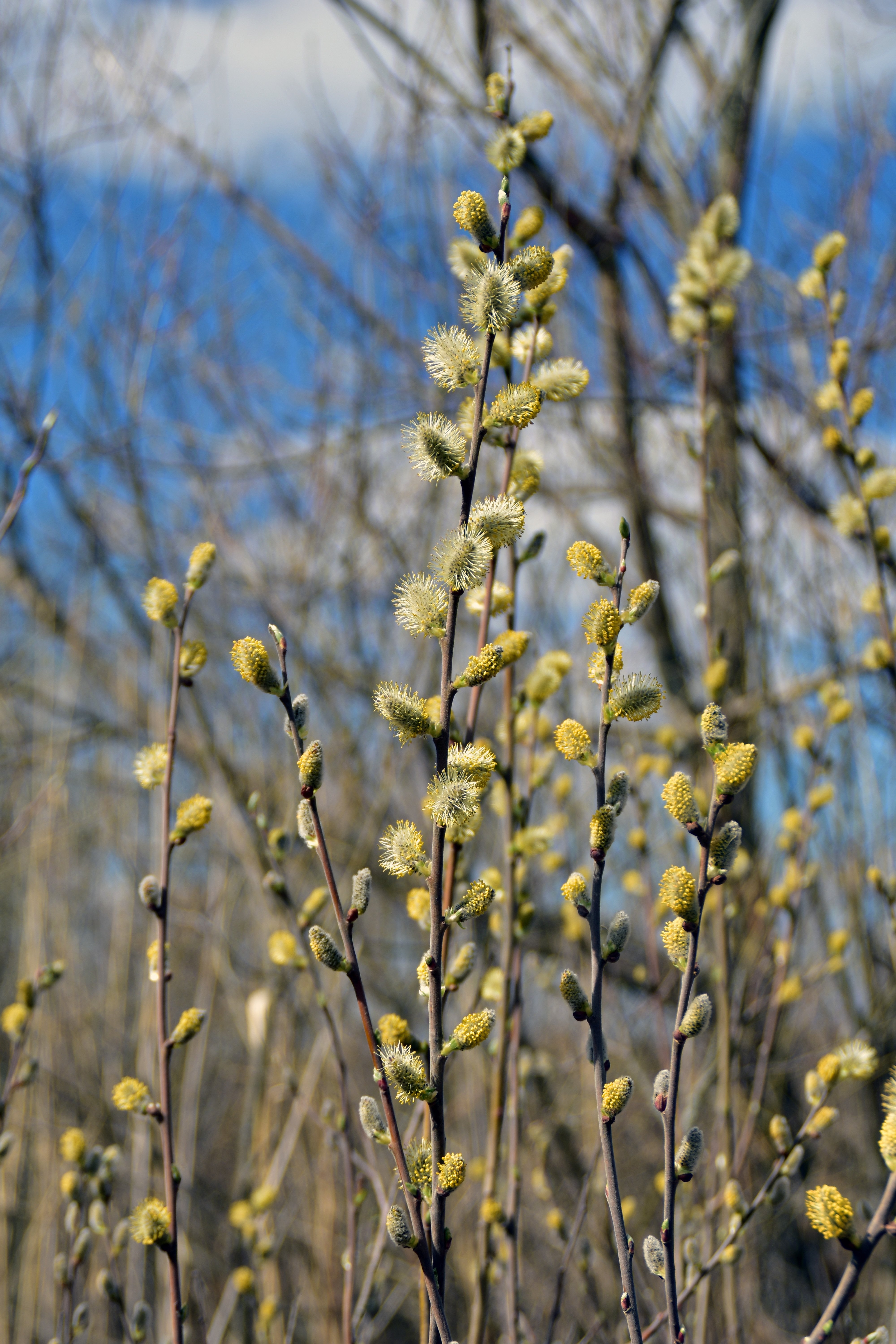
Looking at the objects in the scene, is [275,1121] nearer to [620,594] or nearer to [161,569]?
[161,569]

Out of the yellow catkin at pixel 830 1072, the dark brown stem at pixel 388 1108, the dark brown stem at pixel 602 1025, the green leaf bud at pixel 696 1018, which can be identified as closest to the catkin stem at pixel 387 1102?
the dark brown stem at pixel 388 1108

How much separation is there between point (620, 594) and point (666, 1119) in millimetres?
478

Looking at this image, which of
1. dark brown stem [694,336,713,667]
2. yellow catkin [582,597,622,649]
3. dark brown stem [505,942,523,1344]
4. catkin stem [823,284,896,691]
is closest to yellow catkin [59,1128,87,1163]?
dark brown stem [505,942,523,1344]

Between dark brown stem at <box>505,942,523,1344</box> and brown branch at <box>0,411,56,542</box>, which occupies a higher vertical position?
brown branch at <box>0,411,56,542</box>

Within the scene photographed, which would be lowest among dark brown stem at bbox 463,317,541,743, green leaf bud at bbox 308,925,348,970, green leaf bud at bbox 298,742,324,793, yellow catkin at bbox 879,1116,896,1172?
yellow catkin at bbox 879,1116,896,1172

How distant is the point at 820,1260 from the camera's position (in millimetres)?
3092

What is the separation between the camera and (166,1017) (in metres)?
1.01

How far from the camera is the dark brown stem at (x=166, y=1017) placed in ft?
3.06

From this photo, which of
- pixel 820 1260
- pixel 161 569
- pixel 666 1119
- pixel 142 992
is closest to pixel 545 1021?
pixel 820 1260

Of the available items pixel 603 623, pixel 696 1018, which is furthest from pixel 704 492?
pixel 696 1018

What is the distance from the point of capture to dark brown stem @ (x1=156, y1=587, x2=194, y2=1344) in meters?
0.93

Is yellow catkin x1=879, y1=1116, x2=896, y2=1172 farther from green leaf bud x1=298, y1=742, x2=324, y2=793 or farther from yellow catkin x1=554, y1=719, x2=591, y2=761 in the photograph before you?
green leaf bud x1=298, y1=742, x2=324, y2=793

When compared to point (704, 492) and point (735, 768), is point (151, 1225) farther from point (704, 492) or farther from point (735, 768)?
point (704, 492)

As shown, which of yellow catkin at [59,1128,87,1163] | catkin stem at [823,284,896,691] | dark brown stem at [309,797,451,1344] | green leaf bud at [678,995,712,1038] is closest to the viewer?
dark brown stem at [309,797,451,1344]
